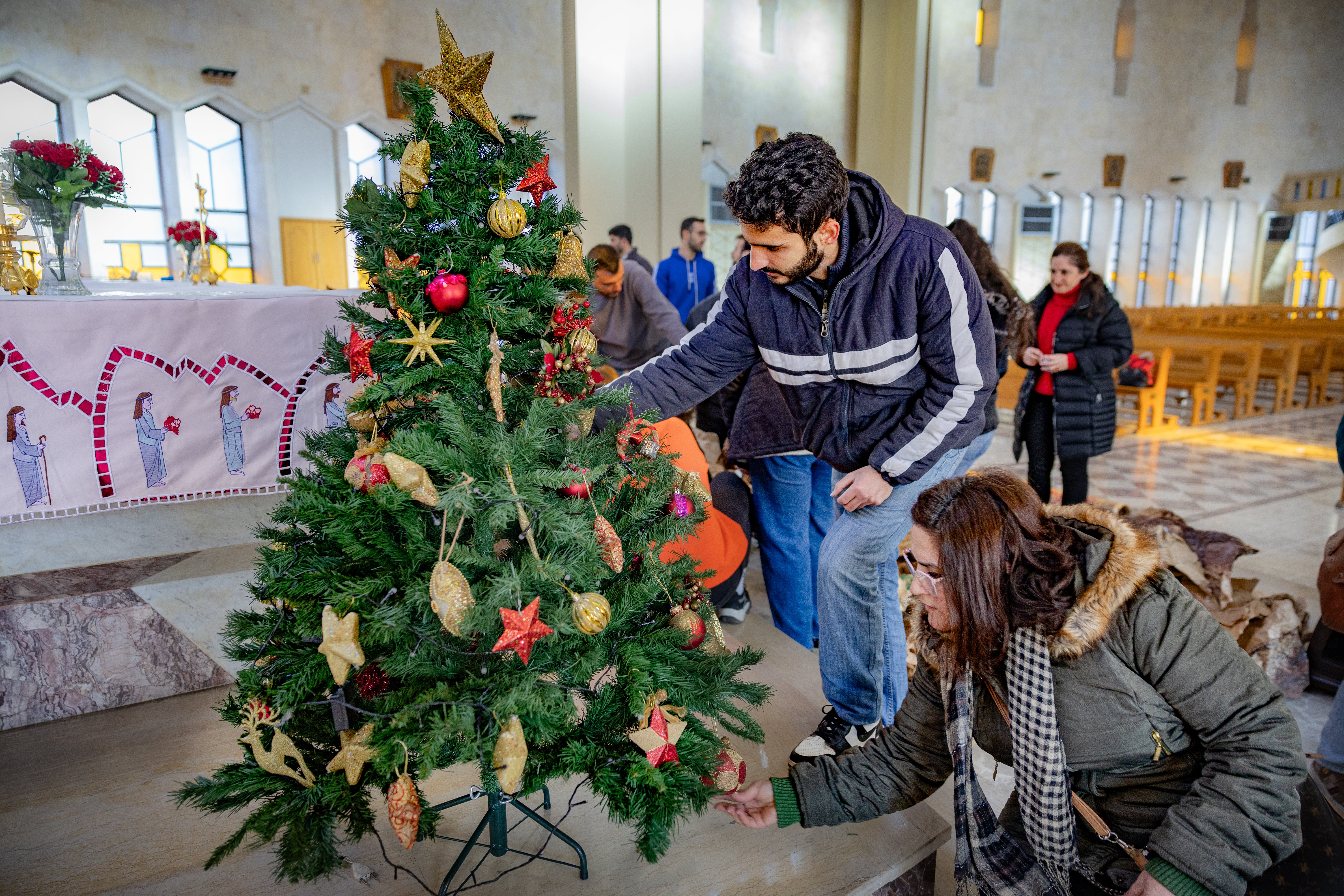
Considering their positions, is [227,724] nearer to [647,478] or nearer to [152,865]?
[152,865]

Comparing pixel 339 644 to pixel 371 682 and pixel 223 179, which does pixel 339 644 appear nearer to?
pixel 371 682

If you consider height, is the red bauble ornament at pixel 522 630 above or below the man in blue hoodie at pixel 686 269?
below

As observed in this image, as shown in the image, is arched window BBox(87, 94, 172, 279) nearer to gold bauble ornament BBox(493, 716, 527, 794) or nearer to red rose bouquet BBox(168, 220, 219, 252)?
red rose bouquet BBox(168, 220, 219, 252)

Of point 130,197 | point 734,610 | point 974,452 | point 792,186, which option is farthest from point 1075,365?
point 130,197

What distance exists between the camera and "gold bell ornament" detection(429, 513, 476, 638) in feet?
3.69

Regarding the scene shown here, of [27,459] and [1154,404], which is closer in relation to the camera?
[27,459]

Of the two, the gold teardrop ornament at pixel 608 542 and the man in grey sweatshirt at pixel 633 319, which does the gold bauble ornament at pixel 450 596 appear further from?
the man in grey sweatshirt at pixel 633 319

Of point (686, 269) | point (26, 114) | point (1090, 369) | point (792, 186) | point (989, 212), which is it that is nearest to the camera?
point (792, 186)

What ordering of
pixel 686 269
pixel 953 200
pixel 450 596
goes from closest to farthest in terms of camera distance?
pixel 450 596 → pixel 686 269 → pixel 953 200

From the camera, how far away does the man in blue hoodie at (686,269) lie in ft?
20.2

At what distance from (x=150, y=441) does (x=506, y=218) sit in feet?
4.73

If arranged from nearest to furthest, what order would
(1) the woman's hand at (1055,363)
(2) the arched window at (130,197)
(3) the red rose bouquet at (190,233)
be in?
(3) the red rose bouquet at (190,233) < (1) the woman's hand at (1055,363) < (2) the arched window at (130,197)

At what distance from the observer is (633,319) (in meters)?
4.20

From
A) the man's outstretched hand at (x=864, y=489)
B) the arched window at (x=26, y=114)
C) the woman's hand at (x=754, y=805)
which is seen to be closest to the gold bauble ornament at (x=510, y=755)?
the woman's hand at (x=754, y=805)
